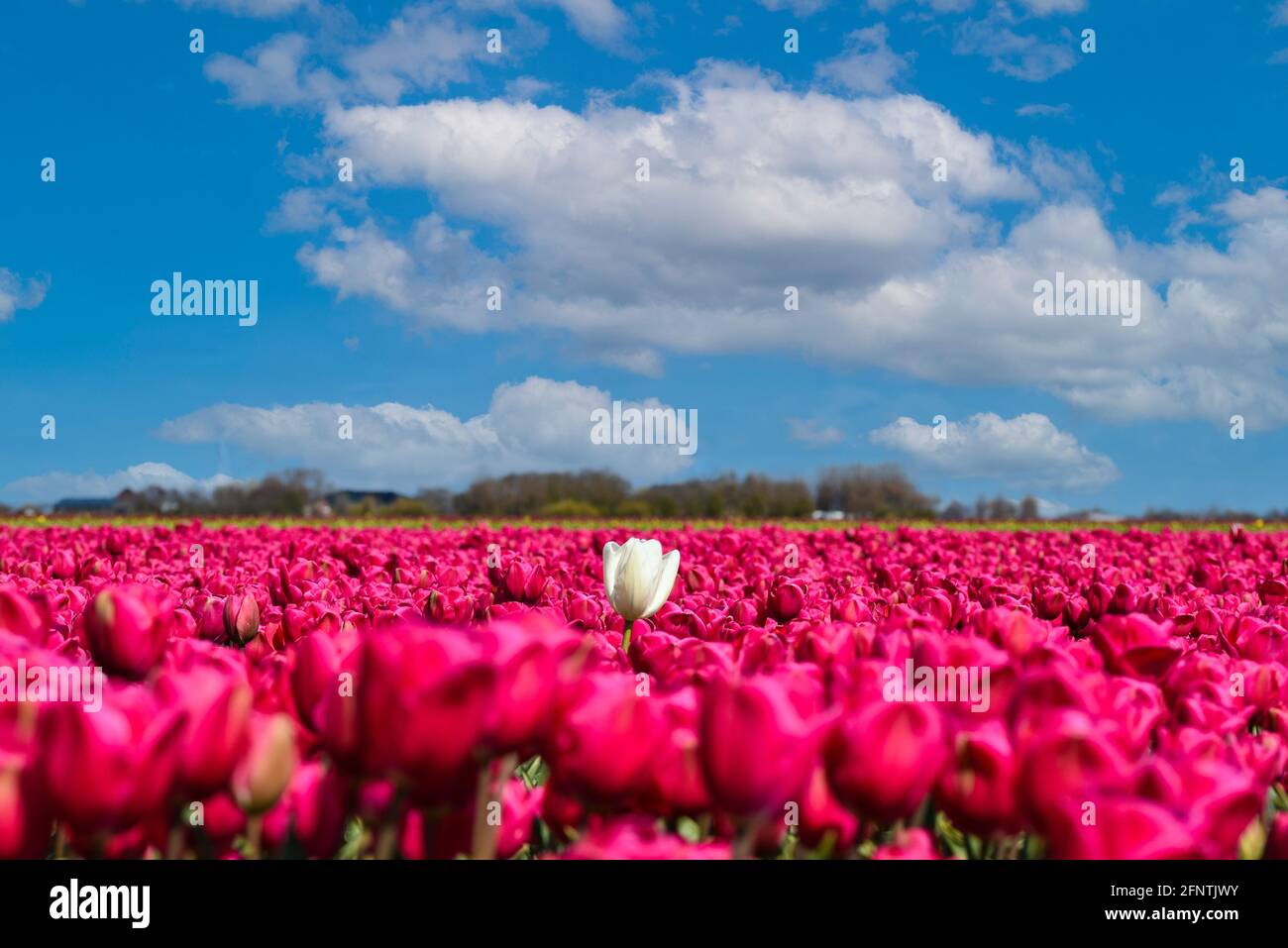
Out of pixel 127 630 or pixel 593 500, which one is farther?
pixel 593 500

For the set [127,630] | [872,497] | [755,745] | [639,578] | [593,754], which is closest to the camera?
[755,745]

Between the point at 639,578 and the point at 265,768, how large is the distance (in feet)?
6.90

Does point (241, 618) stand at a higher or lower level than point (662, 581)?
lower

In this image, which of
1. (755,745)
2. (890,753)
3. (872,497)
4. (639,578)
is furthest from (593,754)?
(872,497)

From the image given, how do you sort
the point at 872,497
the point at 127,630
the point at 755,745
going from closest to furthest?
the point at 755,745, the point at 127,630, the point at 872,497

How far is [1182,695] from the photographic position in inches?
95.0

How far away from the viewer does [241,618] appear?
3.58 m

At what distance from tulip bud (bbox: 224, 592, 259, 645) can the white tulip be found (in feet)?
4.04

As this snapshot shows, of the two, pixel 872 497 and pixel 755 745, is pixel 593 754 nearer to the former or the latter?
pixel 755 745

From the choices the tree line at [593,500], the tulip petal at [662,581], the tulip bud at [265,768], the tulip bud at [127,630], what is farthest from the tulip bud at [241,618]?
the tree line at [593,500]

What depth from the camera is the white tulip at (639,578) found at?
140 inches

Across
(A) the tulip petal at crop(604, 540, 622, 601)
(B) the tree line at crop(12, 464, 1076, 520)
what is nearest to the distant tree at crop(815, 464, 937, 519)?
(B) the tree line at crop(12, 464, 1076, 520)

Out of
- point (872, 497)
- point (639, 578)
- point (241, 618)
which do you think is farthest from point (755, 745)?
point (872, 497)
